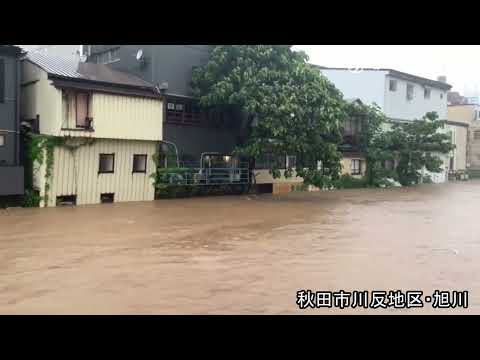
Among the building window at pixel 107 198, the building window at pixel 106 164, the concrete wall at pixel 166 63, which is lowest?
the building window at pixel 107 198

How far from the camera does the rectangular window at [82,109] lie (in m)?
21.7

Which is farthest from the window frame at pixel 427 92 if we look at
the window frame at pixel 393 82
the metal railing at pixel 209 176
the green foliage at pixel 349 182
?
the metal railing at pixel 209 176

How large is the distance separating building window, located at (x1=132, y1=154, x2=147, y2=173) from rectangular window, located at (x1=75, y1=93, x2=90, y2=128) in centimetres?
325

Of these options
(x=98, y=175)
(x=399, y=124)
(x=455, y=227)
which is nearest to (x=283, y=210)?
(x=455, y=227)

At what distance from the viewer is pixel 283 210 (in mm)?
21125

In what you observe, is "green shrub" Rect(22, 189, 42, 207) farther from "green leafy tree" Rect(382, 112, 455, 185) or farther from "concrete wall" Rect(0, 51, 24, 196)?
"green leafy tree" Rect(382, 112, 455, 185)

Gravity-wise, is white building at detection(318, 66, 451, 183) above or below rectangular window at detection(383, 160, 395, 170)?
above

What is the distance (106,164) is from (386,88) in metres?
25.6

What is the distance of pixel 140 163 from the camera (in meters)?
24.6

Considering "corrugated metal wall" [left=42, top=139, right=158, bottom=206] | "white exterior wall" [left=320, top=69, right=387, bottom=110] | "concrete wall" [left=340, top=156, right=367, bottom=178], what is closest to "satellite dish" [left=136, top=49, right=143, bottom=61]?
"corrugated metal wall" [left=42, top=139, right=158, bottom=206]

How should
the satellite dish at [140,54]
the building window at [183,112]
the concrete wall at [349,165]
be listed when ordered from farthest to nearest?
the concrete wall at [349,165] → the building window at [183,112] → the satellite dish at [140,54]

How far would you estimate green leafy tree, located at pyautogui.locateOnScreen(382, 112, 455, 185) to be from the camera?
125 ft

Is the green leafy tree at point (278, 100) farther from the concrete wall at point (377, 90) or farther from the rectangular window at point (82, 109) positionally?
the concrete wall at point (377, 90)

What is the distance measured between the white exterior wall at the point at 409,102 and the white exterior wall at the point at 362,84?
22.1 inches
